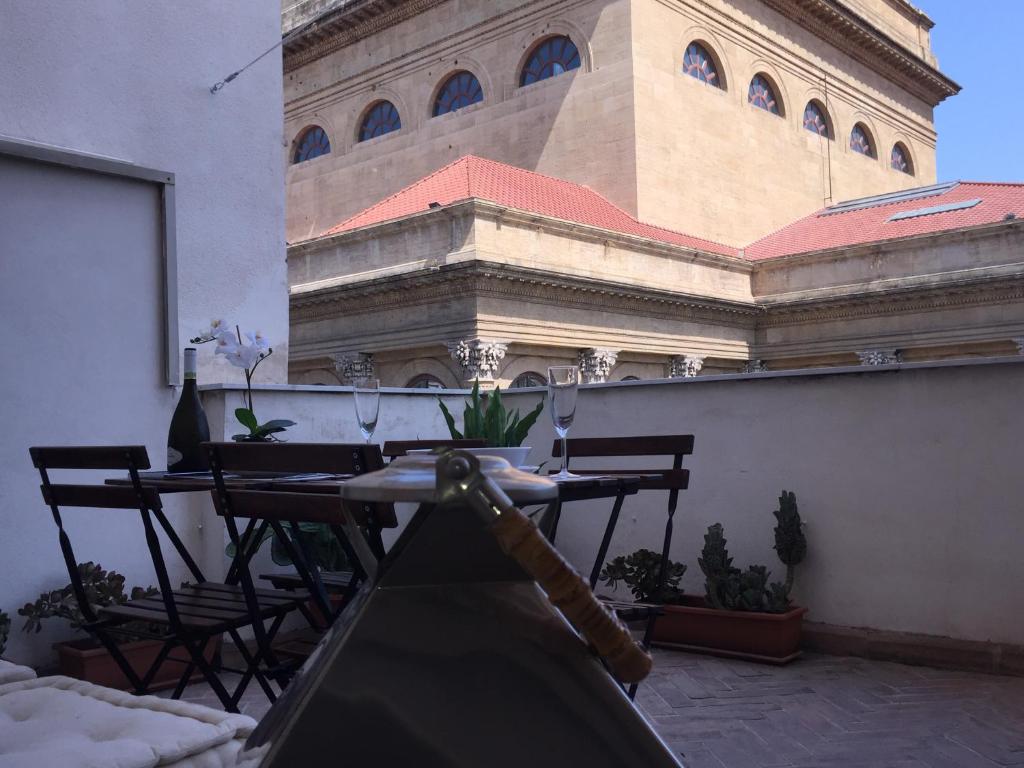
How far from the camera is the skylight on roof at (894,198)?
23.7 meters

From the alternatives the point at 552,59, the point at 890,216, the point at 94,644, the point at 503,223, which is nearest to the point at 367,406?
the point at 94,644

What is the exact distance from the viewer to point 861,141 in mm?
30859

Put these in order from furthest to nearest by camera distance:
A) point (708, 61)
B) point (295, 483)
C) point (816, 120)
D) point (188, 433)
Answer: point (816, 120)
point (708, 61)
point (188, 433)
point (295, 483)

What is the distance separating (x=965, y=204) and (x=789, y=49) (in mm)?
8064

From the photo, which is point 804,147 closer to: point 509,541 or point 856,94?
point 856,94

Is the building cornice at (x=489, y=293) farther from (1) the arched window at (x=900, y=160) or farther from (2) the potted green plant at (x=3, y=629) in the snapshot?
(1) the arched window at (x=900, y=160)

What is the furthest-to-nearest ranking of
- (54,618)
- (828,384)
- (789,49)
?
1. (789,49)
2. (828,384)
3. (54,618)

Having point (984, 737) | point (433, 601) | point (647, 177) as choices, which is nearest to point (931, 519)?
point (984, 737)

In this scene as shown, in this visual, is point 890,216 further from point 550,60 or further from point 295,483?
point 295,483

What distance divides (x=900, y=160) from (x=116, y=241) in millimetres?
32708

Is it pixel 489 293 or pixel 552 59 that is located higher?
pixel 552 59

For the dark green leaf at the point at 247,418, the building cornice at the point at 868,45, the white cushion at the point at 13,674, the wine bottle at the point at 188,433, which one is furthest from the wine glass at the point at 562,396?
the building cornice at the point at 868,45

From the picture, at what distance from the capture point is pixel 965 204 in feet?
70.3

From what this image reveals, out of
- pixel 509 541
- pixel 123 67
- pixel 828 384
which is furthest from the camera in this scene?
pixel 123 67
